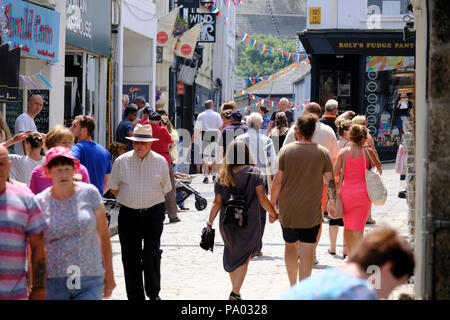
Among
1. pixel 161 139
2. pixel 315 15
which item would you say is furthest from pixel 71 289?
pixel 315 15

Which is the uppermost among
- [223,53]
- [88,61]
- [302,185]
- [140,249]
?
[223,53]

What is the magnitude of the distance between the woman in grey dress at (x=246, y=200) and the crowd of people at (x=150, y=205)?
0.01m

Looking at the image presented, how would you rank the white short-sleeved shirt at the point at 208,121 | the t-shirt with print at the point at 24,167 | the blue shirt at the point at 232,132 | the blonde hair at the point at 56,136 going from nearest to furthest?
the blonde hair at the point at 56,136
the t-shirt with print at the point at 24,167
the blue shirt at the point at 232,132
the white short-sleeved shirt at the point at 208,121

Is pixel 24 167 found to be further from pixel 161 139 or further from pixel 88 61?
pixel 88 61

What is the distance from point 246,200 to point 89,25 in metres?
10.9

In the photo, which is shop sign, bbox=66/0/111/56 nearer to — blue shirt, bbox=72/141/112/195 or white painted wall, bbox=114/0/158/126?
white painted wall, bbox=114/0/158/126

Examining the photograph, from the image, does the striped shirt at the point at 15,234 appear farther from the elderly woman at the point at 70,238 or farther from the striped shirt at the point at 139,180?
the striped shirt at the point at 139,180

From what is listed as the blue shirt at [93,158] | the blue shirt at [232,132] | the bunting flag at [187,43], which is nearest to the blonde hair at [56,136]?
the blue shirt at [93,158]

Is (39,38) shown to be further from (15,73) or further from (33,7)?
(15,73)

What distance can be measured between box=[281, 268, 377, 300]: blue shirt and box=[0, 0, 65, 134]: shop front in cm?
1020

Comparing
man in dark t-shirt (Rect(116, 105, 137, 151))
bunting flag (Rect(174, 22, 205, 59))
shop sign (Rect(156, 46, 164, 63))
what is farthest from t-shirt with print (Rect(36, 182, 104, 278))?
bunting flag (Rect(174, 22, 205, 59))

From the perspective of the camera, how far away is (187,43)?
27438mm

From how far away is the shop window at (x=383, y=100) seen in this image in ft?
86.0
